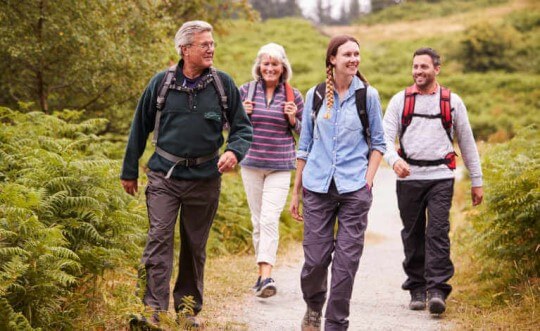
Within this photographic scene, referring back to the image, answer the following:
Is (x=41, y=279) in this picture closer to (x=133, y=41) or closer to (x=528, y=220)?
(x=528, y=220)

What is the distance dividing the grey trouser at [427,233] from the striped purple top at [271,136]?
1.30 metres

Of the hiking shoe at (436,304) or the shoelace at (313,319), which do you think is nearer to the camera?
the shoelace at (313,319)

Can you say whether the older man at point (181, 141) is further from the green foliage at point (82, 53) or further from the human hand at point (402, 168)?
the green foliage at point (82, 53)

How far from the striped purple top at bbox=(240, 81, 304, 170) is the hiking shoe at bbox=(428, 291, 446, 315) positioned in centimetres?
207

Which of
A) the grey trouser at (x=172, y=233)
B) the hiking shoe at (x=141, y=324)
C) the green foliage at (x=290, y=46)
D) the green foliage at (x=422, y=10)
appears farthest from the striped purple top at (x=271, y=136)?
the green foliage at (x=422, y=10)

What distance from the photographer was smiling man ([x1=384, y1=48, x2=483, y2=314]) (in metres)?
6.96

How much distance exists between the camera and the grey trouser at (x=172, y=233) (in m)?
5.58

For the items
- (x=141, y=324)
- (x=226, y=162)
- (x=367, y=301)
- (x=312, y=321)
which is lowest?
(x=367, y=301)

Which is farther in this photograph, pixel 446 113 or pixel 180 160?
pixel 446 113

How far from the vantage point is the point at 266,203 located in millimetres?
7746

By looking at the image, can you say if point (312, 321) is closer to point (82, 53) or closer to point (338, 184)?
point (338, 184)

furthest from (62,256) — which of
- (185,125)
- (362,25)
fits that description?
(362,25)

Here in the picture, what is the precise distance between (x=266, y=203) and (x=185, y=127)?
235 centimetres

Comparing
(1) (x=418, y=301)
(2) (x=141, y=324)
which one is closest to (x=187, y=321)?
(2) (x=141, y=324)
